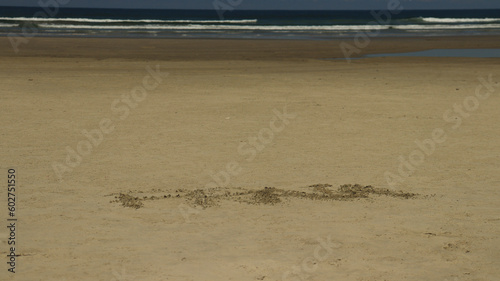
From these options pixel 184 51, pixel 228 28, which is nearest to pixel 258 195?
pixel 184 51

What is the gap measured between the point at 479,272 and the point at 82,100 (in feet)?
28.3

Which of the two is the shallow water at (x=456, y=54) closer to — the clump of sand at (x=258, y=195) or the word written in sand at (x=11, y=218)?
the clump of sand at (x=258, y=195)

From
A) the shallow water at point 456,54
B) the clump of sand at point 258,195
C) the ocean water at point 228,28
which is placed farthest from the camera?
the ocean water at point 228,28

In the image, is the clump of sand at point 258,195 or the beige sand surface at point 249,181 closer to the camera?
the beige sand surface at point 249,181

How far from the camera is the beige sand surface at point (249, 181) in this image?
433 centimetres

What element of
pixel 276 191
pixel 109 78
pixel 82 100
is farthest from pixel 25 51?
pixel 276 191

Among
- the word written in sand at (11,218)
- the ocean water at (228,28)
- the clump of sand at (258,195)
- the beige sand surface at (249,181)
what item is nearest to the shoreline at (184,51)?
the beige sand surface at (249,181)

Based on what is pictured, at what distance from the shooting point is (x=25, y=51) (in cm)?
2241

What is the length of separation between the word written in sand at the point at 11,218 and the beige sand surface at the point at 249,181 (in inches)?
2.0

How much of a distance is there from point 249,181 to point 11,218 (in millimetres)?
2414

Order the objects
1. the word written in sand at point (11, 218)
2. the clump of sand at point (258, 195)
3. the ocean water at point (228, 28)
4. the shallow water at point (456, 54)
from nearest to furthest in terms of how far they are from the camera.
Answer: the word written in sand at point (11, 218), the clump of sand at point (258, 195), the shallow water at point (456, 54), the ocean water at point (228, 28)

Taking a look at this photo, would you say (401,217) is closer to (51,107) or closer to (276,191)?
(276,191)

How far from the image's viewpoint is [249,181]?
6.29m

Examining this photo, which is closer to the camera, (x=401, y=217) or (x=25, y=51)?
(x=401, y=217)
